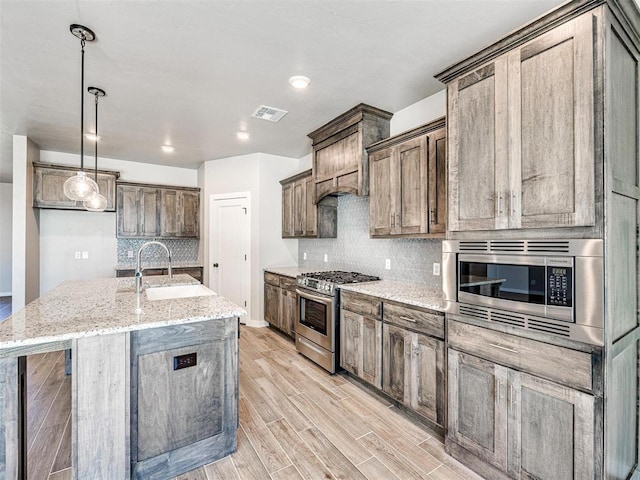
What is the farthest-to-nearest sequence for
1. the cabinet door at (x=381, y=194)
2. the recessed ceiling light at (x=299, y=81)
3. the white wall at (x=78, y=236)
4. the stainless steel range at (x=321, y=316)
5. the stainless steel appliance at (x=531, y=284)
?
the white wall at (x=78, y=236) → the stainless steel range at (x=321, y=316) → the cabinet door at (x=381, y=194) → the recessed ceiling light at (x=299, y=81) → the stainless steel appliance at (x=531, y=284)

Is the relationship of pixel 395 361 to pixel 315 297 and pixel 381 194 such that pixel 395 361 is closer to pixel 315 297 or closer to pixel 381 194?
pixel 315 297

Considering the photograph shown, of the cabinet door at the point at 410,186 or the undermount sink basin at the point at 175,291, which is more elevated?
the cabinet door at the point at 410,186

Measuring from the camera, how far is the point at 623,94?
1652mm

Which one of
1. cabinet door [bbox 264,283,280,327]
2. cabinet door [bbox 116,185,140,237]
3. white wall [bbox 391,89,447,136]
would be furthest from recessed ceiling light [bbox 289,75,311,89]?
cabinet door [bbox 116,185,140,237]

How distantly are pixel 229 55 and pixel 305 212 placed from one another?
2470 mm

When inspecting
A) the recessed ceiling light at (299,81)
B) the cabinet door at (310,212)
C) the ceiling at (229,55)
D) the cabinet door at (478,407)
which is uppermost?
the ceiling at (229,55)

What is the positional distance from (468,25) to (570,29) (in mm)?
687

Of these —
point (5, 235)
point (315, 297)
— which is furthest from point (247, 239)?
point (5, 235)

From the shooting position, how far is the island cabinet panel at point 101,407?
1.65 m

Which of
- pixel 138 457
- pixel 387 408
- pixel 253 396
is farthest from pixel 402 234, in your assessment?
pixel 138 457

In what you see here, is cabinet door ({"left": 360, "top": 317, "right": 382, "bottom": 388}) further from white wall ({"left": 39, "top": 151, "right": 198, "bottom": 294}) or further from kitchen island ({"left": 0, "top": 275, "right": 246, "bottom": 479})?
white wall ({"left": 39, "top": 151, "right": 198, "bottom": 294})

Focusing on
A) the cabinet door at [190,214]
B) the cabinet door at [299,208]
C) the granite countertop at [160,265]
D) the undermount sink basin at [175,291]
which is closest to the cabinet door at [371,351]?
the undermount sink basin at [175,291]

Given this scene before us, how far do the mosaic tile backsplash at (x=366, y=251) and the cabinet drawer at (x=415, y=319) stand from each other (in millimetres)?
641

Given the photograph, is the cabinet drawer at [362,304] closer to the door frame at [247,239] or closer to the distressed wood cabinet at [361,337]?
the distressed wood cabinet at [361,337]
